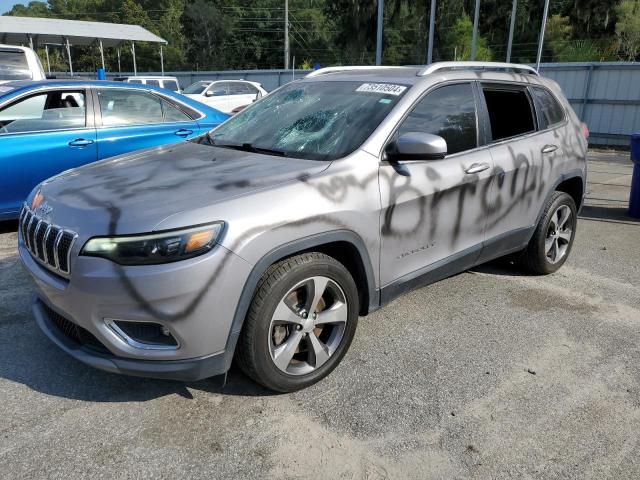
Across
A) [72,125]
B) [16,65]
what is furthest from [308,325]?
[16,65]

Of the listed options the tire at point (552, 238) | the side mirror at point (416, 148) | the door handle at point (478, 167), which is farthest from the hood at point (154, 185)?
the tire at point (552, 238)

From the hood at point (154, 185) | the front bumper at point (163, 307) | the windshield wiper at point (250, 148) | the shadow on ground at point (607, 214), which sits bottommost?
the shadow on ground at point (607, 214)

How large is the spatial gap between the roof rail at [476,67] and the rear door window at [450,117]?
162mm

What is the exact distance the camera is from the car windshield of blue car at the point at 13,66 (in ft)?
26.5

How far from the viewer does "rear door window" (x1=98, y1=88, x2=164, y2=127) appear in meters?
5.84

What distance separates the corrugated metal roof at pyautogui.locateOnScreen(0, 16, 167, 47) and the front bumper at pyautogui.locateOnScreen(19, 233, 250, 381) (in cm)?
2347

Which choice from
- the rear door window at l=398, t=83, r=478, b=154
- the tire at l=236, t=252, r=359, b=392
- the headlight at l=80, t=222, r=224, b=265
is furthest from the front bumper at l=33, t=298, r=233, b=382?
the rear door window at l=398, t=83, r=478, b=154

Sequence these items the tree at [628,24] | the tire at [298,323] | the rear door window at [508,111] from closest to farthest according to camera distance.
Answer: the tire at [298,323] → the rear door window at [508,111] → the tree at [628,24]

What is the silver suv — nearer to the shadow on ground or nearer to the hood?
the hood

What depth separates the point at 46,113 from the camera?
5.65 meters

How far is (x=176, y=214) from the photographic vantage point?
7.98 feet

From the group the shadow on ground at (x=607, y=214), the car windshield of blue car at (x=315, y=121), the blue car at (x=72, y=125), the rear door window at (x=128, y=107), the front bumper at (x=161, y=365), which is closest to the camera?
the front bumper at (x=161, y=365)

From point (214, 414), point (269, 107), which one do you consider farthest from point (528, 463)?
point (269, 107)

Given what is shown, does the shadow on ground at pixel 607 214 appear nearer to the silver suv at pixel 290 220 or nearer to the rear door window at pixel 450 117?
the silver suv at pixel 290 220
